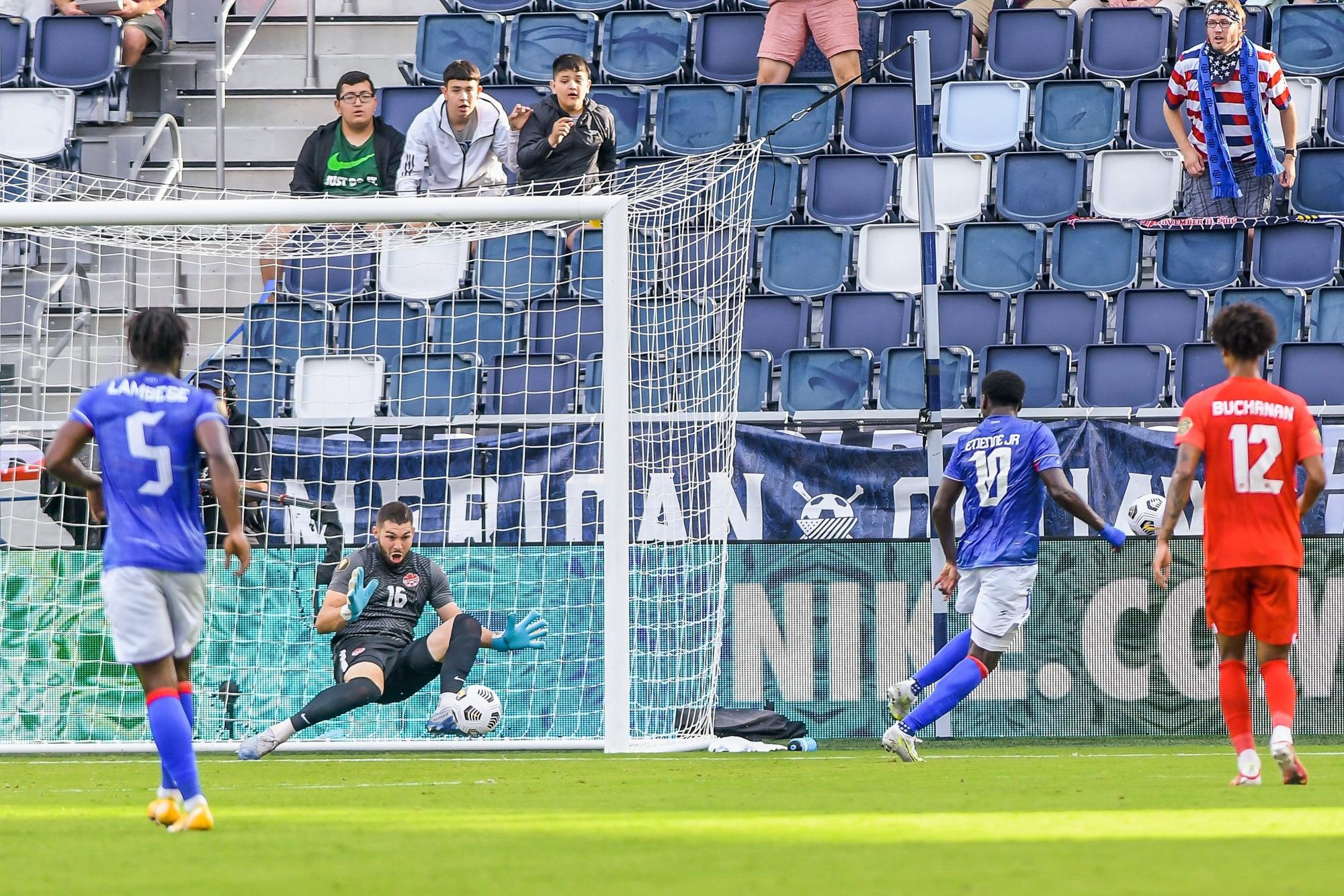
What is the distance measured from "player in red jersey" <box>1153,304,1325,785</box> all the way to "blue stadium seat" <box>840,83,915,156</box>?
799 centimetres

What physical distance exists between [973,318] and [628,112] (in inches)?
132

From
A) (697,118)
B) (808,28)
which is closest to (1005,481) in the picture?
(697,118)

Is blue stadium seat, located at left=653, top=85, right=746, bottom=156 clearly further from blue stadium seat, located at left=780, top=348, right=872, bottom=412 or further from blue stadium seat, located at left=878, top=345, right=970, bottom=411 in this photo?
blue stadium seat, located at left=878, top=345, right=970, bottom=411

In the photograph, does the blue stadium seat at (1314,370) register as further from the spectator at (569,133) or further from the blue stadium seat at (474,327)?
the blue stadium seat at (474,327)

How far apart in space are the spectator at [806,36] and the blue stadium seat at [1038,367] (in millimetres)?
3106

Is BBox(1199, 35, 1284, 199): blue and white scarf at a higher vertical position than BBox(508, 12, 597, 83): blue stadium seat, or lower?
lower

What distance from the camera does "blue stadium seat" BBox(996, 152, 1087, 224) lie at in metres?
14.2

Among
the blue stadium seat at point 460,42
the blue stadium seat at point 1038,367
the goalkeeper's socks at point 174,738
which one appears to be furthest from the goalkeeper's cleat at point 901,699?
the blue stadium seat at point 460,42

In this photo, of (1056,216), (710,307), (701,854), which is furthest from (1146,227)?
(701,854)

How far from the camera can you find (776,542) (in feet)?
35.4

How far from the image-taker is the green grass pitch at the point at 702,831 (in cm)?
408

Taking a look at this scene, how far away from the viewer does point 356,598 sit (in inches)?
396

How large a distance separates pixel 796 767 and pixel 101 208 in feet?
16.3

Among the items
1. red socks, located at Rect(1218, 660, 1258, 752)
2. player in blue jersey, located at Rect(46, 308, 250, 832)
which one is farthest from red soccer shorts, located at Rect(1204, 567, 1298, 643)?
player in blue jersey, located at Rect(46, 308, 250, 832)
